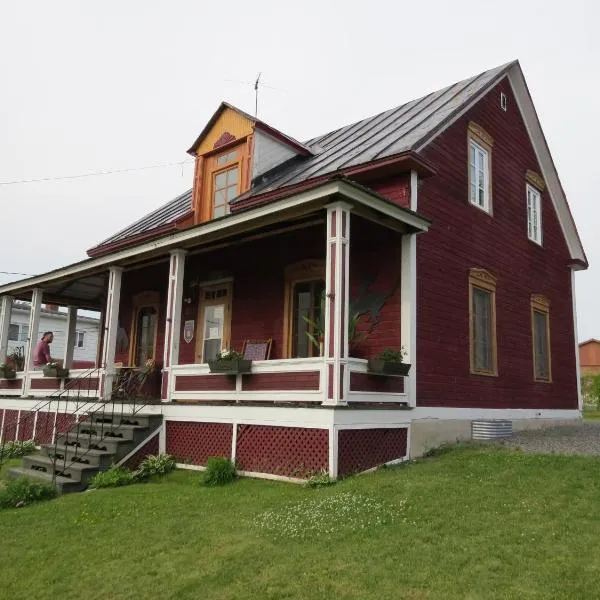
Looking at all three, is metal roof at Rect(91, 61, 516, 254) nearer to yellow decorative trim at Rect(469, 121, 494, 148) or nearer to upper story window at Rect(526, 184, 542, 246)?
yellow decorative trim at Rect(469, 121, 494, 148)

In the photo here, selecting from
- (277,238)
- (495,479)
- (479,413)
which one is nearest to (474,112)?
(277,238)

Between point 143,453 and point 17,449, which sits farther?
point 17,449

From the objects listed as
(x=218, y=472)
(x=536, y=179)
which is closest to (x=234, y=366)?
(x=218, y=472)

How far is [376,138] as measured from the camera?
1307cm

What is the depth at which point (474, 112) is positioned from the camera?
13.4m

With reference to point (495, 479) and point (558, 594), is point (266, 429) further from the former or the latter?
point (558, 594)

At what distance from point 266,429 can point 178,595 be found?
425cm

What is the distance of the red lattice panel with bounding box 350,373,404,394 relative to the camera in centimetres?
901

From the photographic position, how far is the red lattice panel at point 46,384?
1362cm

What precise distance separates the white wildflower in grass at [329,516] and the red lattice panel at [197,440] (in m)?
2.77

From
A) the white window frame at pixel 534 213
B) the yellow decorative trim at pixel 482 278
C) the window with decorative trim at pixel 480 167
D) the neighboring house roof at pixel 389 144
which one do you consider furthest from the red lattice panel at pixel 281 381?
the white window frame at pixel 534 213

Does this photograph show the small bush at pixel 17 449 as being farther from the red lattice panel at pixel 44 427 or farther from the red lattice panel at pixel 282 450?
the red lattice panel at pixel 282 450

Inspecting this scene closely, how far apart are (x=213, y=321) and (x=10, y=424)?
5.21 m

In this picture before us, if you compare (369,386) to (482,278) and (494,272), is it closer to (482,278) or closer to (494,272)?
(482,278)
